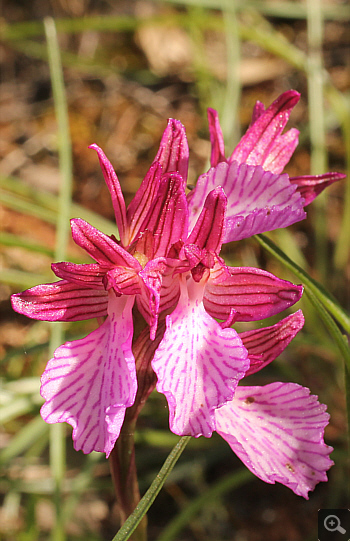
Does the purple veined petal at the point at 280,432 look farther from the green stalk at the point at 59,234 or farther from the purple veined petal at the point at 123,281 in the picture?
the green stalk at the point at 59,234

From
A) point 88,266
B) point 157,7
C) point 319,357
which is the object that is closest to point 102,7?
point 157,7

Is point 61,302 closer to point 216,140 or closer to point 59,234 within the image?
point 216,140

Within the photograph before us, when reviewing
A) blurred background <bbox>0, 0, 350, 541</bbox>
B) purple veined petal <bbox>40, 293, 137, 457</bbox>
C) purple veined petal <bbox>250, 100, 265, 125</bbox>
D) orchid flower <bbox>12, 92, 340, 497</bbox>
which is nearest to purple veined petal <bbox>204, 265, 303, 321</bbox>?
orchid flower <bbox>12, 92, 340, 497</bbox>

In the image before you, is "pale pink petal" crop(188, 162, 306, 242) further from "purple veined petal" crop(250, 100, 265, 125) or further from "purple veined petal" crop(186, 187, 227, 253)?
"purple veined petal" crop(250, 100, 265, 125)

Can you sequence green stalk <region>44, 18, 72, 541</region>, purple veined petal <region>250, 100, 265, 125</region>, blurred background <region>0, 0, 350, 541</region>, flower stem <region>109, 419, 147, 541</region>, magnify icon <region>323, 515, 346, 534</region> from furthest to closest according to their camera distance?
1. blurred background <region>0, 0, 350, 541</region>
2. magnify icon <region>323, 515, 346, 534</region>
3. green stalk <region>44, 18, 72, 541</region>
4. purple veined petal <region>250, 100, 265, 125</region>
5. flower stem <region>109, 419, 147, 541</region>

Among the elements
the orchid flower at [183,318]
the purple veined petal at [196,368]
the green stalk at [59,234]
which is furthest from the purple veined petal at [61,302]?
the green stalk at [59,234]

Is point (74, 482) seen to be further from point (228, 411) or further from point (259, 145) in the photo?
→ point (259, 145)
